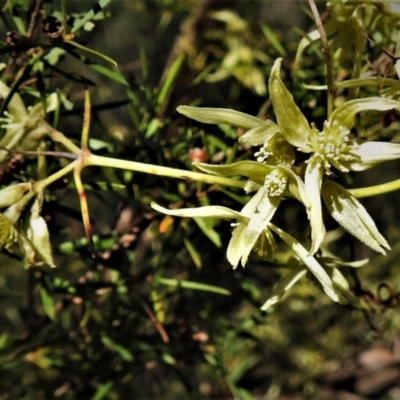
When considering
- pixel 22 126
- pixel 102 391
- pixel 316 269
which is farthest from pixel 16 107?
pixel 102 391

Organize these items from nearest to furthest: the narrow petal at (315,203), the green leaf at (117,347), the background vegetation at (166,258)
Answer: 1. the narrow petal at (315,203)
2. the background vegetation at (166,258)
3. the green leaf at (117,347)

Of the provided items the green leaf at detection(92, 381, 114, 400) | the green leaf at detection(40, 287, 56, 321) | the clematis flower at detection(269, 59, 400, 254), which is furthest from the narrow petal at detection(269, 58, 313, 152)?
the green leaf at detection(92, 381, 114, 400)

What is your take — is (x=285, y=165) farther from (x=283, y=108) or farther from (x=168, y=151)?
(x=168, y=151)

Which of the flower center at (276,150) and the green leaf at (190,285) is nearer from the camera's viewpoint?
the flower center at (276,150)

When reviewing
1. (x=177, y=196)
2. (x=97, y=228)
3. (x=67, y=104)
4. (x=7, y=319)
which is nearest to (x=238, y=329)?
(x=177, y=196)

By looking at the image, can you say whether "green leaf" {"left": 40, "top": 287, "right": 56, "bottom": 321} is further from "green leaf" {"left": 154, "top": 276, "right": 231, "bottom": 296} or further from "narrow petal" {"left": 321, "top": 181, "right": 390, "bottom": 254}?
"narrow petal" {"left": 321, "top": 181, "right": 390, "bottom": 254}

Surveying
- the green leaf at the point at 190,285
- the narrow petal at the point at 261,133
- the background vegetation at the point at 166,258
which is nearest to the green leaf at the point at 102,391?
the background vegetation at the point at 166,258

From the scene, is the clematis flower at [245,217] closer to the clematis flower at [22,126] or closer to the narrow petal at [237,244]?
the narrow petal at [237,244]
